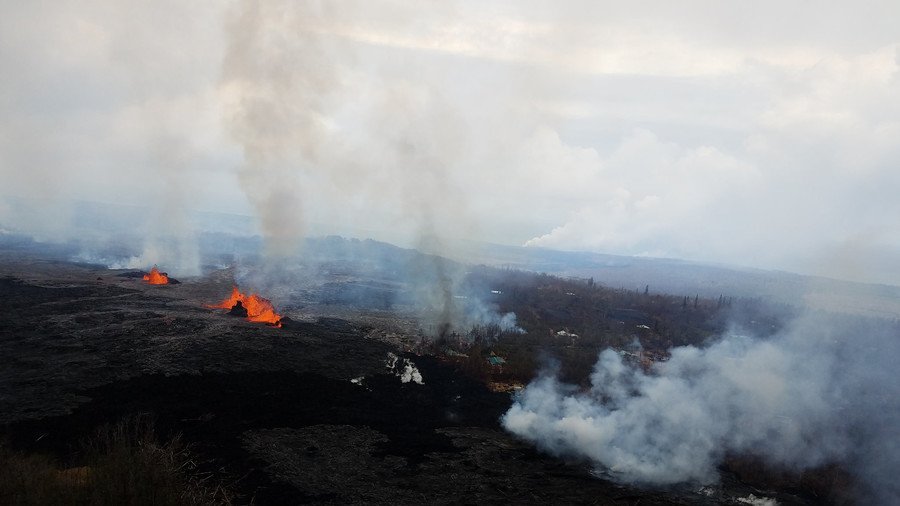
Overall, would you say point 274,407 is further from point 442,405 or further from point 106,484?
point 106,484

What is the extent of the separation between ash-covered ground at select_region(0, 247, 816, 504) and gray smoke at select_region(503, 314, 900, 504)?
5.72 feet

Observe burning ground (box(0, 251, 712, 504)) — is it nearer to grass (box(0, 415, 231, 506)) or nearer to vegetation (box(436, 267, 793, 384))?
grass (box(0, 415, 231, 506))

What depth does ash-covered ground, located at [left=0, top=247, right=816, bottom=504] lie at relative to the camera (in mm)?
20906

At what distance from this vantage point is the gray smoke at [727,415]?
25188 mm

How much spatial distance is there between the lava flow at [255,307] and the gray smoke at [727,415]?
24467mm

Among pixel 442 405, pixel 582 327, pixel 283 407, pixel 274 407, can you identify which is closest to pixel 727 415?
pixel 442 405

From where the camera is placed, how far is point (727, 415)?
1117 inches

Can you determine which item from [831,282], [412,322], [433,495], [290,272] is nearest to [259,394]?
[433,495]

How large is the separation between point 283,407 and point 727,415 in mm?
23917

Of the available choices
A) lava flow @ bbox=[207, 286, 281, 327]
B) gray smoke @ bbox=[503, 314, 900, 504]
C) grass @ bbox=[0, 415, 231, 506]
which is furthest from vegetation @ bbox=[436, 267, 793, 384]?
grass @ bbox=[0, 415, 231, 506]

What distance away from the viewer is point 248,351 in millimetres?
36594

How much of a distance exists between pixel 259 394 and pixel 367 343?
589 inches

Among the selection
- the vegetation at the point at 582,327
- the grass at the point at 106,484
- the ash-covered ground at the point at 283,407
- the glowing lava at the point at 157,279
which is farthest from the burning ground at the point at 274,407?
the glowing lava at the point at 157,279

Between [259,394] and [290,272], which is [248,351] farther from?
[290,272]
